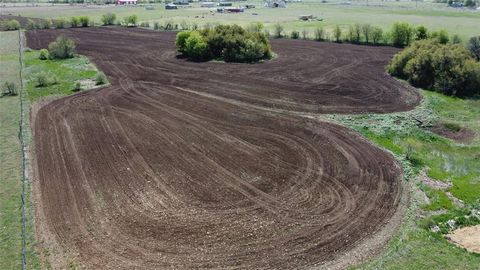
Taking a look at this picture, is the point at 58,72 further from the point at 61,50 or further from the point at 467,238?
the point at 467,238

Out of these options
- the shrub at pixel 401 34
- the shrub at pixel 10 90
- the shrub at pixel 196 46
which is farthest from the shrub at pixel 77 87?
the shrub at pixel 401 34

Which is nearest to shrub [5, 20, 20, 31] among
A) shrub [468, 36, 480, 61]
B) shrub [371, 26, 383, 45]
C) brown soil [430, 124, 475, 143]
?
shrub [371, 26, 383, 45]

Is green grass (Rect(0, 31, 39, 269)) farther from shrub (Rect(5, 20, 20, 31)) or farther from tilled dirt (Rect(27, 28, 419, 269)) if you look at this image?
shrub (Rect(5, 20, 20, 31))

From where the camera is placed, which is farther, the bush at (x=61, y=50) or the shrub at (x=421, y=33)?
the shrub at (x=421, y=33)

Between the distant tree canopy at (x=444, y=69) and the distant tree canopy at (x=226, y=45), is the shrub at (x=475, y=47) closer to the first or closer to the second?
the distant tree canopy at (x=444, y=69)

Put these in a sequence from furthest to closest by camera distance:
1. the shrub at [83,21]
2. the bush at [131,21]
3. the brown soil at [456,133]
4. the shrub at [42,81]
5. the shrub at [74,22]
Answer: the bush at [131,21], the shrub at [74,22], the shrub at [83,21], the shrub at [42,81], the brown soil at [456,133]

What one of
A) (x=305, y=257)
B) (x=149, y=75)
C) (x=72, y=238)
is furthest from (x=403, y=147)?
(x=149, y=75)
